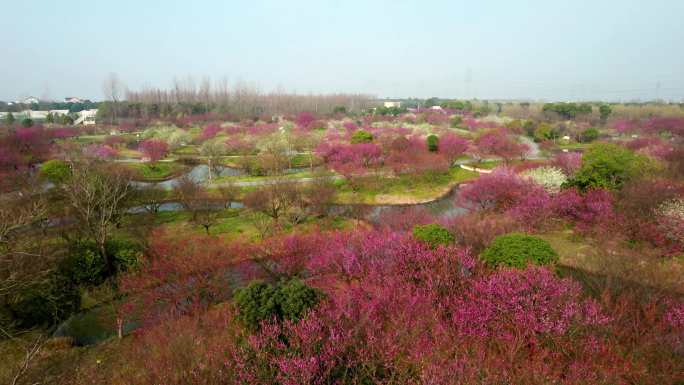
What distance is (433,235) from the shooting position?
48.1 ft

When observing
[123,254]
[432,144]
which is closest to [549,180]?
[432,144]

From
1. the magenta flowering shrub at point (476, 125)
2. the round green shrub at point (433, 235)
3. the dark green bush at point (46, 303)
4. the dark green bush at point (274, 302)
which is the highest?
the magenta flowering shrub at point (476, 125)

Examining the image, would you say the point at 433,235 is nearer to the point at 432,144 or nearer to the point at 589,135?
the point at 432,144

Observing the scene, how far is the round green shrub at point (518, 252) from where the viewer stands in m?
13.1

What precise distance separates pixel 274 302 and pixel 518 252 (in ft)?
29.2

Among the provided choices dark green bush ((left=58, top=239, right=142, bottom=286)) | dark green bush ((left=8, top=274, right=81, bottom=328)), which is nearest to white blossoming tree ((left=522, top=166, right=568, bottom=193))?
dark green bush ((left=58, top=239, right=142, bottom=286))

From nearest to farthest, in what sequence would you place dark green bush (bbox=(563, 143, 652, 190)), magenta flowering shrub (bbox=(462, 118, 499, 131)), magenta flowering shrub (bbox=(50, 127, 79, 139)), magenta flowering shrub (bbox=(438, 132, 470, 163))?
dark green bush (bbox=(563, 143, 652, 190))
magenta flowering shrub (bbox=(438, 132, 470, 163))
magenta flowering shrub (bbox=(50, 127, 79, 139))
magenta flowering shrub (bbox=(462, 118, 499, 131))

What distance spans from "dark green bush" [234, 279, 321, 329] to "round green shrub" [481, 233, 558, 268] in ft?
22.9

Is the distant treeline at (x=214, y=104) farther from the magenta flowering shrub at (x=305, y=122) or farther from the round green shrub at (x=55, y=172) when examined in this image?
the round green shrub at (x=55, y=172)

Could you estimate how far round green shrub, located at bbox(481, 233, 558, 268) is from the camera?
13.1 meters

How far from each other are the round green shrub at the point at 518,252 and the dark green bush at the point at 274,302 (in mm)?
6976

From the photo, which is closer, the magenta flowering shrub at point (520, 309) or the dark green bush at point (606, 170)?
the magenta flowering shrub at point (520, 309)

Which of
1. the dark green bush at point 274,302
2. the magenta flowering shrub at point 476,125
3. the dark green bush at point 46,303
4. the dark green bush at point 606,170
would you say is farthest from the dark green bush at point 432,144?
the dark green bush at point 46,303

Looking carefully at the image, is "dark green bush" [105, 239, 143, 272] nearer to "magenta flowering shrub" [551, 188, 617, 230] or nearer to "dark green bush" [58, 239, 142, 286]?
"dark green bush" [58, 239, 142, 286]
